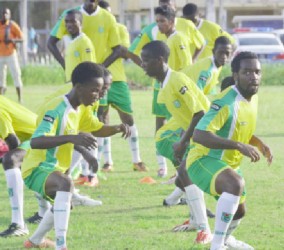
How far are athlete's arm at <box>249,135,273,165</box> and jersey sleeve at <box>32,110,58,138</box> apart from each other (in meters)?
1.60

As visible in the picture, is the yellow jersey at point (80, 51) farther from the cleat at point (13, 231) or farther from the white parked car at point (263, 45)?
the white parked car at point (263, 45)

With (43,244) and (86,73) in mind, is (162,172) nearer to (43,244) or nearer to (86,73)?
(43,244)

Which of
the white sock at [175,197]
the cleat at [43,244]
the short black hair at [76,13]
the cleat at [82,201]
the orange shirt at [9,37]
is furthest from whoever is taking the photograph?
the orange shirt at [9,37]

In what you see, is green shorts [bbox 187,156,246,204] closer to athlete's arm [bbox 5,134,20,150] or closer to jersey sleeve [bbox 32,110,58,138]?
jersey sleeve [bbox 32,110,58,138]

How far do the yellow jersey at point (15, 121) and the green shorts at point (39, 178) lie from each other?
82cm

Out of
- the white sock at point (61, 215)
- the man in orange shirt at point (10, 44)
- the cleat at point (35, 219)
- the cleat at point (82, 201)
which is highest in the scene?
the white sock at point (61, 215)

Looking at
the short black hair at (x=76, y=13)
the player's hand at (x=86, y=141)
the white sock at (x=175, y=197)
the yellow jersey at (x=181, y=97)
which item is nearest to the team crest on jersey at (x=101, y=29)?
the short black hair at (x=76, y=13)

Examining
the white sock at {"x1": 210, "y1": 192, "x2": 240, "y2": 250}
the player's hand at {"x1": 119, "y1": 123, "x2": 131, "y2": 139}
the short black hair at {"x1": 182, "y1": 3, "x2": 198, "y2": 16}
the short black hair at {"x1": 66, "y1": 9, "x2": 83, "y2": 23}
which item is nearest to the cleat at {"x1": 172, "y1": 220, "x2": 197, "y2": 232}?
the player's hand at {"x1": 119, "y1": 123, "x2": 131, "y2": 139}

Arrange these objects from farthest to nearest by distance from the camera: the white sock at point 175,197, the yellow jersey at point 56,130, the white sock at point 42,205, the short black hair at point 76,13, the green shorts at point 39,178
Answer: the short black hair at point 76,13 → the white sock at point 175,197 → the white sock at point 42,205 → the green shorts at point 39,178 → the yellow jersey at point 56,130

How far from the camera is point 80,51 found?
1209cm

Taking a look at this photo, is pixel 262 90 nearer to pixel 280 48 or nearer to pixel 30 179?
pixel 280 48

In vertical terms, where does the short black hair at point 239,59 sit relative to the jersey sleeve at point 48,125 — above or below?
above

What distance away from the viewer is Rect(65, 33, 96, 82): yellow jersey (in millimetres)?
12078

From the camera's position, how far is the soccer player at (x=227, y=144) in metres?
7.74
